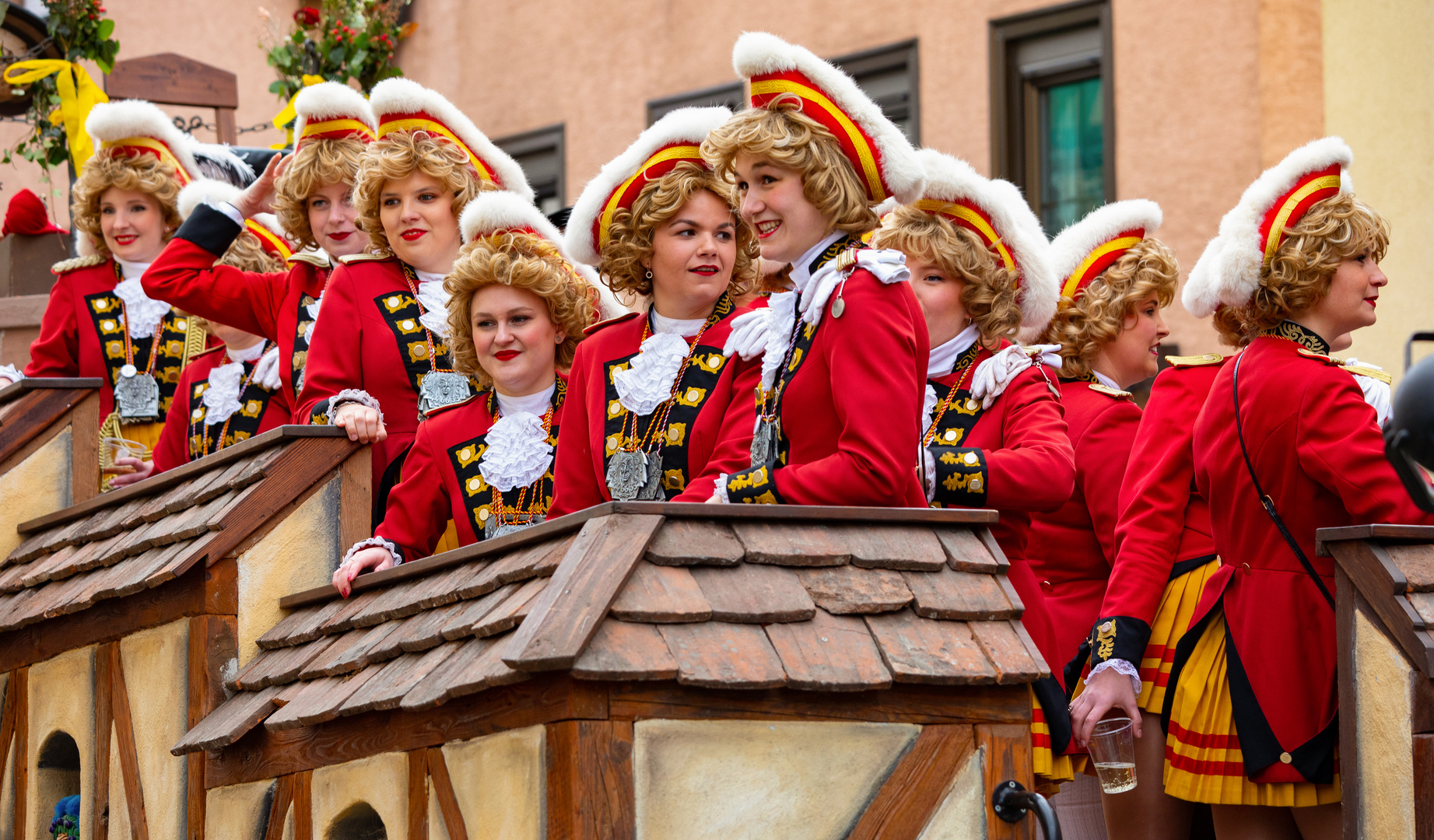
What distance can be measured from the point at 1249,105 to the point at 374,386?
6.69m

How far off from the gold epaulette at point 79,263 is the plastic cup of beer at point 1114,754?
4.40 metres

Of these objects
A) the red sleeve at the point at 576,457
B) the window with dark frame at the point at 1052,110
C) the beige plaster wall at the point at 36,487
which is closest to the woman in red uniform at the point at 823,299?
the red sleeve at the point at 576,457

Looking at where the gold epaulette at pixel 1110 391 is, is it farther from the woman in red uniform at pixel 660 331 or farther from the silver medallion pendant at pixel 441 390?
the silver medallion pendant at pixel 441 390

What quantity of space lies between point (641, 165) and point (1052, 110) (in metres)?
7.74

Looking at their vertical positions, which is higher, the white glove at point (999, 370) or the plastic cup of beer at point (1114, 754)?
the white glove at point (999, 370)

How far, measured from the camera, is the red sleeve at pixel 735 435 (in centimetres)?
371

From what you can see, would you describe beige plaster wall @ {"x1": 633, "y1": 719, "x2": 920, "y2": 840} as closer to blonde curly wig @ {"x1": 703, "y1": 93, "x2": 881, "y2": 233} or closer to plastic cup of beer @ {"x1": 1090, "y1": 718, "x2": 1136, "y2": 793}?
plastic cup of beer @ {"x1": 1090, "y1": 718, "x2": 1136, "y2": 793}

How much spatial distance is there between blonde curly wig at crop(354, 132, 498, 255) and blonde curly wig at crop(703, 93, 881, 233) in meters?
1.66

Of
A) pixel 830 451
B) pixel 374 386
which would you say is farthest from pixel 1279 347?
pixel 374 386

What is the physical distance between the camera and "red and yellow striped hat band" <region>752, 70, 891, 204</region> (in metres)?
3.61

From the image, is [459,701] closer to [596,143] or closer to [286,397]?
[286,397]

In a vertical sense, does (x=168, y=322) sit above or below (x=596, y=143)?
below

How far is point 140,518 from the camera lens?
185 inches

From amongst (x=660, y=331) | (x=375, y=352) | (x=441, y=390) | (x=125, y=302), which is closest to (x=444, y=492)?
(x=441, y=390)
